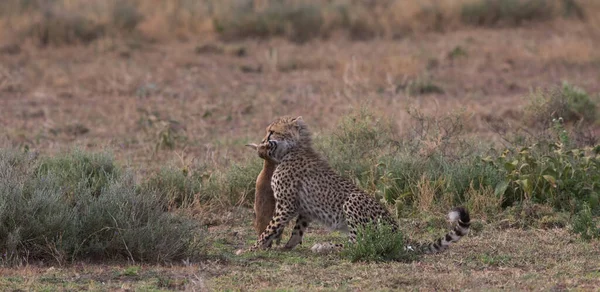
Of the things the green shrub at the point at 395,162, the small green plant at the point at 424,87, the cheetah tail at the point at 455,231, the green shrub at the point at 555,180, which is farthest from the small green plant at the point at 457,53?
the cheetah tail at the point at 455,231

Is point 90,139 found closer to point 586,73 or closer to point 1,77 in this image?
point 1,77

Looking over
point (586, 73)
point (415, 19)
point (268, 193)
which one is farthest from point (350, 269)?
point (415, 19)

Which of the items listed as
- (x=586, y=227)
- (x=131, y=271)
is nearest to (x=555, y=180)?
(x=586, y=227)

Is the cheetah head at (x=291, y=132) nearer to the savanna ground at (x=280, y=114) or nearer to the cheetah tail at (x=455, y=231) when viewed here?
the savanna ground at (x=280, y=114)

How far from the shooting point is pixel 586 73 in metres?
18.1

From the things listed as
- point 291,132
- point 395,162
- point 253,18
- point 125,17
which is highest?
point 291,132

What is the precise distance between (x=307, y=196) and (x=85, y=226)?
5.64 feet

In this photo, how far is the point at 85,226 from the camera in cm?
764

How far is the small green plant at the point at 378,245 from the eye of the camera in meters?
7.41

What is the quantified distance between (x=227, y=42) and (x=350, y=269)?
13.9 m

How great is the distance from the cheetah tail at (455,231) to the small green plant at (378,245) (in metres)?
0.29

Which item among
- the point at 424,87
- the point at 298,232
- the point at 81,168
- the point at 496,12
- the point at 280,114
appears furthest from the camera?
the point at 496,12

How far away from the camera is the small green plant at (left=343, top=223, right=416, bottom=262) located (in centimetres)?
741

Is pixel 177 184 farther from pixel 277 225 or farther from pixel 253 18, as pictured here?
pixel 253 18
